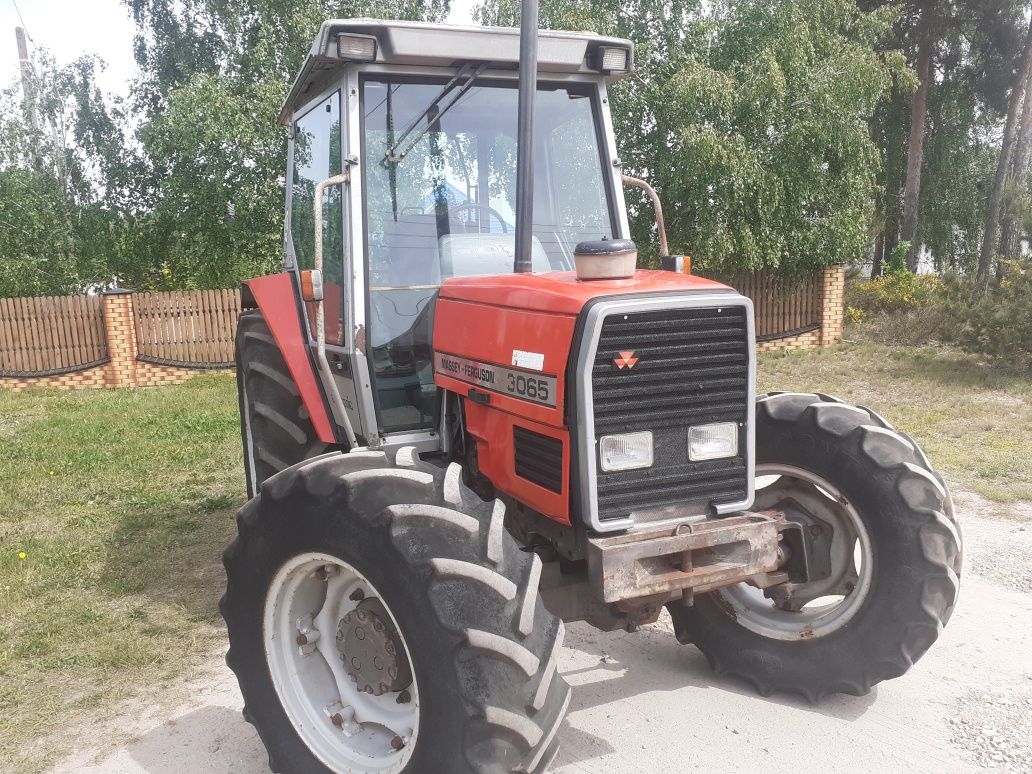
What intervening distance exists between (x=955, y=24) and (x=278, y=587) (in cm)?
2282

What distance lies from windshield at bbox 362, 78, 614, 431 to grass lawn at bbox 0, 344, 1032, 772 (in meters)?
1.68

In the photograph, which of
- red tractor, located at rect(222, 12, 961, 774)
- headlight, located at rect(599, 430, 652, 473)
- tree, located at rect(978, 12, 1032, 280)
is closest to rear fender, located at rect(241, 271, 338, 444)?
red tractor, located at rect(222, 12, 961, 774)

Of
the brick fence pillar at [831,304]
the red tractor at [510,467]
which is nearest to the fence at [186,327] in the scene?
the brick fence pillar at [831,304]

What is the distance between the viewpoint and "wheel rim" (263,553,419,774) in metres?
2.74

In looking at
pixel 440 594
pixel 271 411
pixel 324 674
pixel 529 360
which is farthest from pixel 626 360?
pixel 271 411

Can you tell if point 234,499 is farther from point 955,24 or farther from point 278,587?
point 955,24

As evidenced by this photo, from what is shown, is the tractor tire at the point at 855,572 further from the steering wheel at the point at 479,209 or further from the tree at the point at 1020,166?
the tree at the point at 1020,166

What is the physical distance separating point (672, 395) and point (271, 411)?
2.27 metres

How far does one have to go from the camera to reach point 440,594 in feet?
7.56

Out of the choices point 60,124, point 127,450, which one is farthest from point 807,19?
point 60,124

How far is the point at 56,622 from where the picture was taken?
4332 millimetres

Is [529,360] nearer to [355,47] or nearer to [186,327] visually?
[355,47]

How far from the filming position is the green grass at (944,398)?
6910 millimetres

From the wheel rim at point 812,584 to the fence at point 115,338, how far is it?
1194 cm
